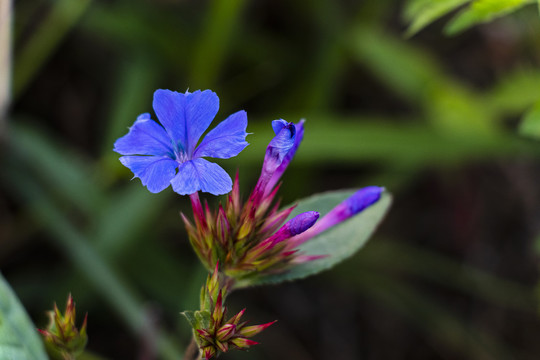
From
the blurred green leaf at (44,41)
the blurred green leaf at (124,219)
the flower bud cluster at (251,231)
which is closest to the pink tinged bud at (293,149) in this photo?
the flower bud cluster at (251,231)

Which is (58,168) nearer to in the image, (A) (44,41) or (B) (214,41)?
(A) (44,41)

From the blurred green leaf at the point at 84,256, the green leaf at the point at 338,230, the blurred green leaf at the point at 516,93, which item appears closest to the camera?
the green leaf at the point at 338,230

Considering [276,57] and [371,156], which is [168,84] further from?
[371,156]

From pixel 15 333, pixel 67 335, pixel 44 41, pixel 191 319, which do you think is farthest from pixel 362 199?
pixel 44 41

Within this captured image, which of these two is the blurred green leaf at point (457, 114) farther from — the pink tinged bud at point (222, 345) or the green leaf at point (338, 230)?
the pink tinged bud at point (222, 345)

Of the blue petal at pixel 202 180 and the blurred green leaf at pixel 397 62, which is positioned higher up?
the blurred green leaf at pixel 397 62

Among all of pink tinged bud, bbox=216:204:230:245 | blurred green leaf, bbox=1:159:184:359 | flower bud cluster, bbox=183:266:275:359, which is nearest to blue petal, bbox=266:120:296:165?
pink tinged bud, bbox=216:204:230:245

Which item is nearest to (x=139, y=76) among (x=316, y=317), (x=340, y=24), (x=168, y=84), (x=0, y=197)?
(x=168, y=84)
